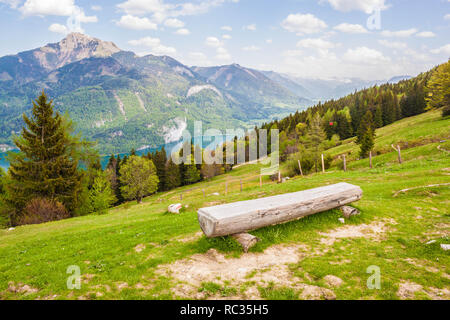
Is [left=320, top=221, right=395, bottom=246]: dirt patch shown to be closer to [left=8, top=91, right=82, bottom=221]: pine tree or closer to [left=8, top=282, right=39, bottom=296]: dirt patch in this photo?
[left=8, top=282, right=39, bottom=296]: dirt patch

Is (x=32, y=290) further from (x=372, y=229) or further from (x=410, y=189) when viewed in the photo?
(x=410, y=189)

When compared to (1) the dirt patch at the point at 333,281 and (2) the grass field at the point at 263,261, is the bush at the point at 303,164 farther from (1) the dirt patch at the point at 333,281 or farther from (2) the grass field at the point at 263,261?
(1) the dirt patch at the point at 333,281

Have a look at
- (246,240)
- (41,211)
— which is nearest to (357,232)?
(246,240)

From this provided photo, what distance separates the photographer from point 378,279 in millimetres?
6398

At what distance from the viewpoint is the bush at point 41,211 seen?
93.0ft

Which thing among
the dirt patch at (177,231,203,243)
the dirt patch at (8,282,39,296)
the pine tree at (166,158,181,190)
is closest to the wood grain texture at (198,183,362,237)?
the dirt patch at (177,231,203,243)

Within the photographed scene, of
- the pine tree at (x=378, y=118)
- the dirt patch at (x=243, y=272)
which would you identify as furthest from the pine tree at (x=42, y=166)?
the pine tree at (x=378, y=118)

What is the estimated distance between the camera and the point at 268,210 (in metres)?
9.57

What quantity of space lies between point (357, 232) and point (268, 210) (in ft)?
15.3

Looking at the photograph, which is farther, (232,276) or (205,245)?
(205,245)

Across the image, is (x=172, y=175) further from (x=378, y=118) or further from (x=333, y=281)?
(x=378, y=118)
